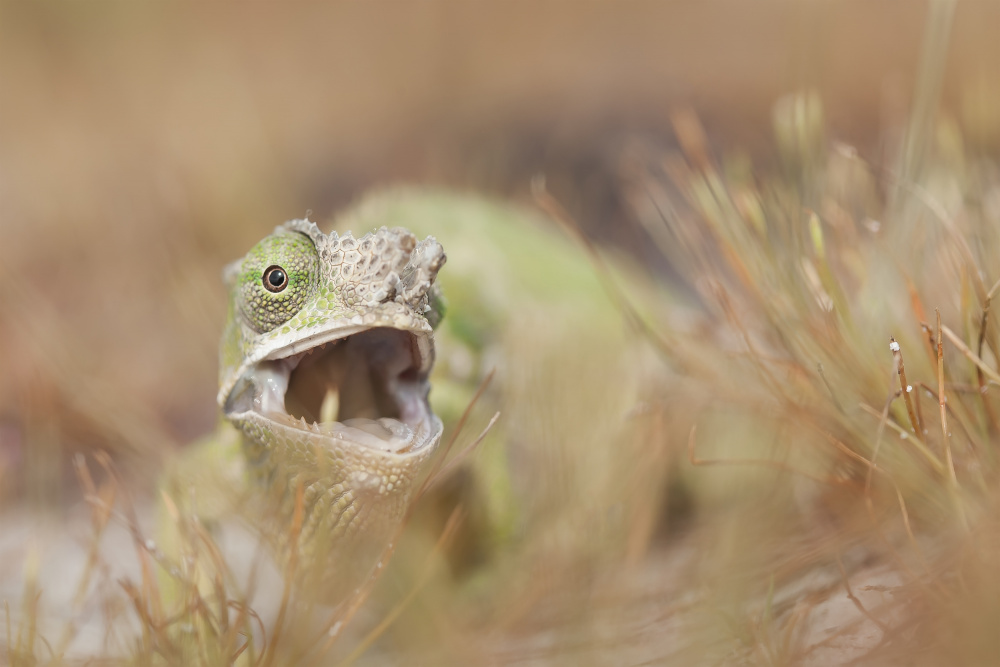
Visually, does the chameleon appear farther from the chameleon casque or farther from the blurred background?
the blurred background

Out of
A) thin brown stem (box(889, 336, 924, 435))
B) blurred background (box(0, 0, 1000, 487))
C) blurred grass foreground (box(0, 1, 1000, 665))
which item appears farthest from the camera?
blurred background (box(0, 0, 1000, 487))

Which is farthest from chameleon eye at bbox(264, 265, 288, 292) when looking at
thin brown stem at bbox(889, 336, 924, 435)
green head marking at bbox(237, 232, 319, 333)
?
thin brown stem at bbox(889, 336, 924, 435)

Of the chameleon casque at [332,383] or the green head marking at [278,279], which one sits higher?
the green head marking at [278,279]

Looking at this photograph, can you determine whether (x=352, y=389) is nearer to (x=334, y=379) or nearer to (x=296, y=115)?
(x=334, y=379)

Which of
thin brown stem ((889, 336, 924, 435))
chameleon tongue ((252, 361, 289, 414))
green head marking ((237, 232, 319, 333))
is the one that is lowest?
thin brown stem ((889, 336, 924, 435))

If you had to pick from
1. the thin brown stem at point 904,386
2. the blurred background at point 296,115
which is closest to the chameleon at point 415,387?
the thin brown stem at point 904,386

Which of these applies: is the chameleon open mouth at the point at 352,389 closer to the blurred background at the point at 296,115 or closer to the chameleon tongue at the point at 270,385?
the chameleon tongue at the point at 270,385

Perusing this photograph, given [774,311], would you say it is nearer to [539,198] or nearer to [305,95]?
[539,198]
